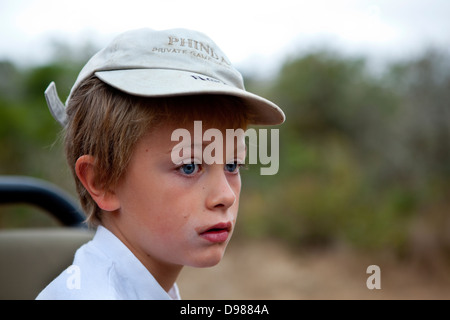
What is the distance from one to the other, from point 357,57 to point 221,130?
3724mm

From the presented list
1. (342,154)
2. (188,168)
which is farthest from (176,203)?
(342,154)

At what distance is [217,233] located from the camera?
3.01 feet

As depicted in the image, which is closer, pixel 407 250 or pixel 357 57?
pixel 407 250

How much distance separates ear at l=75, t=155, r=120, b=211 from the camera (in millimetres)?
968

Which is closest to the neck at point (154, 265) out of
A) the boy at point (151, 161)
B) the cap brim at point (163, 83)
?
the boy at point (151, 161)

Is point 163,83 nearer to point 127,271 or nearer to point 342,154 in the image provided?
point 127,271

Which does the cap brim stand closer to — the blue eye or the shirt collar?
the blue eye

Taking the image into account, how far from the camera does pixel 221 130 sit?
3.21 feet

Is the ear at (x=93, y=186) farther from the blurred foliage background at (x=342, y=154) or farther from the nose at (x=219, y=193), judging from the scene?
the blurred foliage background at (x=342, y=154)

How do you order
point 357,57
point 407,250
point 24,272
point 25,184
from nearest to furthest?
point 24,272, point 25,184, point 407,250, point 357,57

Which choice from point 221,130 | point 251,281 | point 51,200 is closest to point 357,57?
point 251,281

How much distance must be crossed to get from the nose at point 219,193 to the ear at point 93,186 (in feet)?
0.64

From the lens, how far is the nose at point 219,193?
0.90 m
